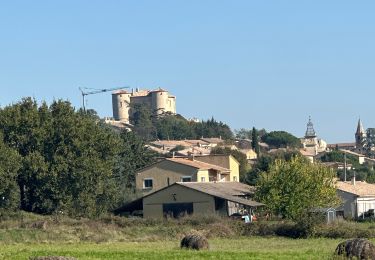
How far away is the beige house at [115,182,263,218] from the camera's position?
72.5m

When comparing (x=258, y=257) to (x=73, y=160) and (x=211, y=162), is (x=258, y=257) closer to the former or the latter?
(x=73, y=160)

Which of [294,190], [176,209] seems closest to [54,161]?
[176,209]

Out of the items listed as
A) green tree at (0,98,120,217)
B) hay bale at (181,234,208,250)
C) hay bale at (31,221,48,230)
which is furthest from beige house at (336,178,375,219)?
hay bale at (181,234,208,250)

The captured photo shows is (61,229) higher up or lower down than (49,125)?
lower down

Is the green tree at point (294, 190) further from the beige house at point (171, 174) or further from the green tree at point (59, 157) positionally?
the beige house at point (171, 174)

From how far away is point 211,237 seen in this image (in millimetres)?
54375

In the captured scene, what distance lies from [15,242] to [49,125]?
26.3 meters

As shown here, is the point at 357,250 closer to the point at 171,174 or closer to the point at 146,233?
the point at 146,233

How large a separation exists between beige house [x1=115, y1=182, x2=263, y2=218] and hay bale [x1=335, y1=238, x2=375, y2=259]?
1666 inches

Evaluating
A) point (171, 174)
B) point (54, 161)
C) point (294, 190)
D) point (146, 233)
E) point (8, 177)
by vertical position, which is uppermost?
point (54, 161)

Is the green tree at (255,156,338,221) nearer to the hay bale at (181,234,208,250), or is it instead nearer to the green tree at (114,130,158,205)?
the green tree at (114,130,158,205)

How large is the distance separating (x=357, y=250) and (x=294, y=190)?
4480cm

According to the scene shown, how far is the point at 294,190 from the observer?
73.1 meters

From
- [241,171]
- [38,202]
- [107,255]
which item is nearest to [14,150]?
[38,202]
